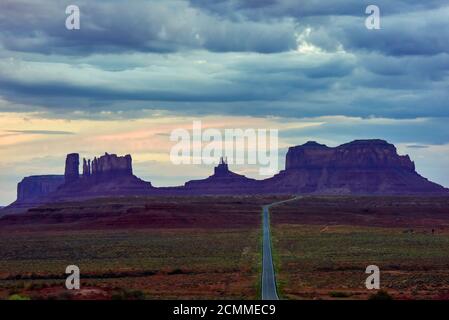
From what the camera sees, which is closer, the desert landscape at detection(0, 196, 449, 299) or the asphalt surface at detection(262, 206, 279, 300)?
the asphalt surface at detection(262, 206, 279, 300)

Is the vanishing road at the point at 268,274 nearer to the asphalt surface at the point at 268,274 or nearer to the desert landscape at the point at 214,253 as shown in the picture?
the asphalt surface at the point at 268,274

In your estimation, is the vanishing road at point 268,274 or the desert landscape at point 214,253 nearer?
the vanishing road at point 268,274

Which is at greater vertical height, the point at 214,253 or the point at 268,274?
the point at 268,274

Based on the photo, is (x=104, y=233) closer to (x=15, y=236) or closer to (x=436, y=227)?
(x=15, y=236)

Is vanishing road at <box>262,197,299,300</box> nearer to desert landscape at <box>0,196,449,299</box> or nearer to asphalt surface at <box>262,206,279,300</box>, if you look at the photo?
asphalt surface at <box>262,206,279,300</box>

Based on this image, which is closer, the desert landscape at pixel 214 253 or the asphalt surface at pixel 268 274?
the asphalt surface at pixel 268 274

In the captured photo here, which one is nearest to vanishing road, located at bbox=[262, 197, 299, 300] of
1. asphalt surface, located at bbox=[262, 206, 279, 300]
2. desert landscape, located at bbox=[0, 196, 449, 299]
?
asphalt surface, located at bbox=[262, 206, 279, 300]

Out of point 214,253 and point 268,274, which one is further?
point 214,253

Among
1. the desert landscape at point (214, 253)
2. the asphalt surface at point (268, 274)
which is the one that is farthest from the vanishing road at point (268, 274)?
the desert landscape at point (214, 253)

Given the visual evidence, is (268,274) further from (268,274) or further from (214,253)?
(214,253)

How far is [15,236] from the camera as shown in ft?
393

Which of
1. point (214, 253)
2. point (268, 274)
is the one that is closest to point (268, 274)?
point (268, 274)

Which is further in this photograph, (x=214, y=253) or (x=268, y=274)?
(x=214, y=253)
